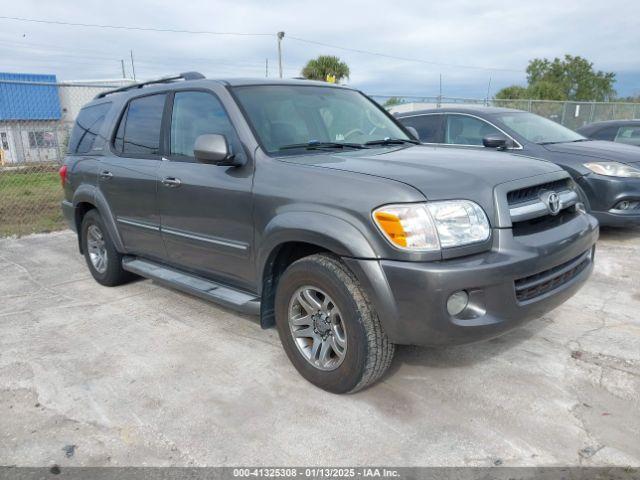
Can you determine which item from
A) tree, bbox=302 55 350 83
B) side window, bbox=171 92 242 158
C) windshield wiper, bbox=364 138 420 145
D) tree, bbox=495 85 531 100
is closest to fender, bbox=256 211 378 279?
side window, bbox=171 92 242 158

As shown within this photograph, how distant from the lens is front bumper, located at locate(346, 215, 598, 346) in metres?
2.41

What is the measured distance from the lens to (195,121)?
12.3 feet

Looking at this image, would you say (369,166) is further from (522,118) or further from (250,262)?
(522,118)

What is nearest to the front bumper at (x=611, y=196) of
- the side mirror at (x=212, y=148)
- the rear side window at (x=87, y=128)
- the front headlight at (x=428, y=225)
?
the front headlight at (x=428, y=225)

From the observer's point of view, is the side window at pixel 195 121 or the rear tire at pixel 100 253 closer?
the side window at pixel 195 121

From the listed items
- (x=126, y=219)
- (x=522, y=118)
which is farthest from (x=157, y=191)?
(x=522, y=118)

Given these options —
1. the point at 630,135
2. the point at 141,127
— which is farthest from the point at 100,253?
the point at 630,135

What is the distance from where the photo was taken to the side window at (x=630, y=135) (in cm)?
884

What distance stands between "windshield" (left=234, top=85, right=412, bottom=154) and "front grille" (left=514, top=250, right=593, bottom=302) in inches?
59.2

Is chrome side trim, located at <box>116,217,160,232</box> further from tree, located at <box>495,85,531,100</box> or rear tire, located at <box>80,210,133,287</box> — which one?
tree, located at <box>495,85,531,100</box>

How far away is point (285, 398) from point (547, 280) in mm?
1604

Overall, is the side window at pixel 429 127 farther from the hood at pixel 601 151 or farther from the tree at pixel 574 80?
the tree at pixel 574 80

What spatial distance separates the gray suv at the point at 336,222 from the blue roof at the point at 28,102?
2133 cm

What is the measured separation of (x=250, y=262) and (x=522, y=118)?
513 cm
